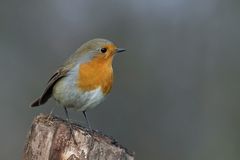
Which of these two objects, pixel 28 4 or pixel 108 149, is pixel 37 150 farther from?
pixel 28 4

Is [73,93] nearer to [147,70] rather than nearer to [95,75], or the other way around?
[95,75]

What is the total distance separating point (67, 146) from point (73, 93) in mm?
1100

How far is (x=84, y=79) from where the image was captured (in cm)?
625

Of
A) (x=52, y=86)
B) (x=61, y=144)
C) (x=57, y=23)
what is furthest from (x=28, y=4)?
(x=61, y=144)

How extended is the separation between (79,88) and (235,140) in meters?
4.07

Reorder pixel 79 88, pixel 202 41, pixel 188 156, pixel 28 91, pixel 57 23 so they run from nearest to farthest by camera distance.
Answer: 1. pixel 79 88
2. pixel 188 156
3. pixel 28 91
4. pixel 202 41
5. pixel 57 23

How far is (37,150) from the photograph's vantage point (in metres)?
5.16

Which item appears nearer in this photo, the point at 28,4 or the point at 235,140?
the point at 235,140

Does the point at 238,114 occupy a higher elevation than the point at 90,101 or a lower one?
lower

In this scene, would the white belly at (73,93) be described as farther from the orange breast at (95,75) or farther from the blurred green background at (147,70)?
the blurred green background at (147,70)

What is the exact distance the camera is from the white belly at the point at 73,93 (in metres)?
6.22

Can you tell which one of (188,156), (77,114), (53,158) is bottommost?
(188,156)

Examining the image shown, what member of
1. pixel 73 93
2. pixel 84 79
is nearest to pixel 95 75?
pixel 84 79

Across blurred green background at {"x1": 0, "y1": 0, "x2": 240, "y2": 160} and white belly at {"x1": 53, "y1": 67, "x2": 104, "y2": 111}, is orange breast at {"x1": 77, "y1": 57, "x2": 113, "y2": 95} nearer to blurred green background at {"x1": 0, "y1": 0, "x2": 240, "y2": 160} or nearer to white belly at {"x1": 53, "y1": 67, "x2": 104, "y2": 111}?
white belly at {"x1": 53, "y1": 67, "x2": 104, "y2": 111}
